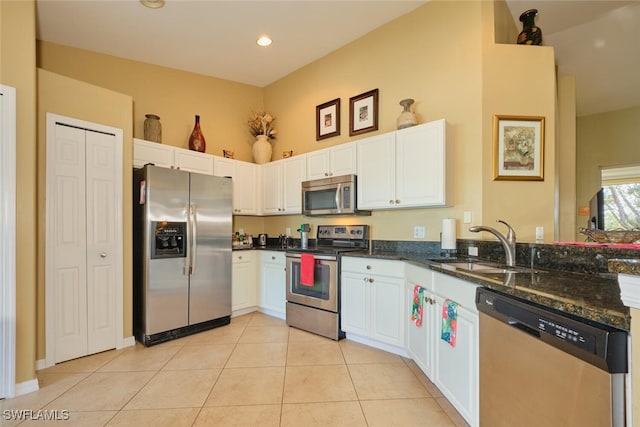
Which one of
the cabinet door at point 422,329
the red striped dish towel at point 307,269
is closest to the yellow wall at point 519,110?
the cabinet door at point 422,329

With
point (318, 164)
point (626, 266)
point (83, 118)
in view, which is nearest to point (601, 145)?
point (318, 164)

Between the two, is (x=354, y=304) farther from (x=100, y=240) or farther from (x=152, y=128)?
(x=152, y=128)

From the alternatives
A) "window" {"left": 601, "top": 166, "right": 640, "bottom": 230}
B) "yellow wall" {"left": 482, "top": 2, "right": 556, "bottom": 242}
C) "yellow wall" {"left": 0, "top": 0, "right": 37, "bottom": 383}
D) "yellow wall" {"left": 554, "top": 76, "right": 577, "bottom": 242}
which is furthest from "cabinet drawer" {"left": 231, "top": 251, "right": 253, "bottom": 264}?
"window" {"left": 601, "top": 166, "right": 640, "bottom": 230}

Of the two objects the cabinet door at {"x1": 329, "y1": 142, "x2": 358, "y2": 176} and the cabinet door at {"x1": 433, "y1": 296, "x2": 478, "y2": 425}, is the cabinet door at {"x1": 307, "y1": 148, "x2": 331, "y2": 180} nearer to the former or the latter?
the cabinet door at {"x1": 329, "y1": 142, "x2": 358, "y2": 176}

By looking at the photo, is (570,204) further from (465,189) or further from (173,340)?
(173,340)

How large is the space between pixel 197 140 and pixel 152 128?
20.2 inches

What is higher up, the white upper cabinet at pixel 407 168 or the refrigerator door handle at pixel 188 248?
the white upper cabinet at pixel 407 168

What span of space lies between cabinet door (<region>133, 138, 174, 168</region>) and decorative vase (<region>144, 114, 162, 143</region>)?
0.17m

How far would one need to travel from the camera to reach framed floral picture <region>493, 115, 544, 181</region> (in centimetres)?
259

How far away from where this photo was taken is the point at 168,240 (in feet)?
9.86

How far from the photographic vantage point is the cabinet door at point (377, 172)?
292cm

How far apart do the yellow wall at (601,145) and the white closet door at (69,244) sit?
7.04m

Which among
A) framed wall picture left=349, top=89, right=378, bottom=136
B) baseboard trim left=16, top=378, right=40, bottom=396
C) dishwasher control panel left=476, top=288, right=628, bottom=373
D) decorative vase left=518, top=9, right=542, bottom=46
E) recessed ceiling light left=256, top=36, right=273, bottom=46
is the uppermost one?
recessed ceiling light left=256, top=36, right=273, bottom=46

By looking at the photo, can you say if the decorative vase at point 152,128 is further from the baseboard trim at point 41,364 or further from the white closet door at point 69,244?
the baseboard trim at point 41,364
